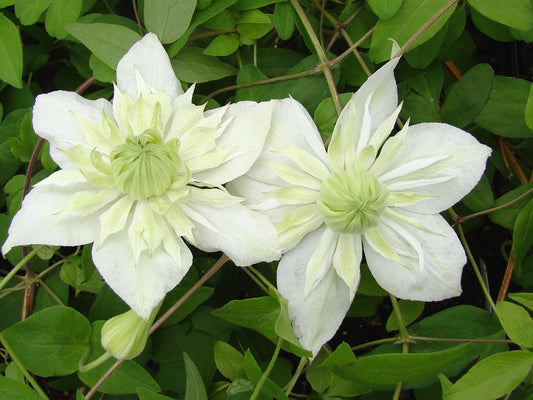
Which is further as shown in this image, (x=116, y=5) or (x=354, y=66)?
(x=116, y=5)

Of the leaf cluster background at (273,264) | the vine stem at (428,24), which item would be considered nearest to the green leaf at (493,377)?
the leaf cluster background at (273,264)

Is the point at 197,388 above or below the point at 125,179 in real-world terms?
below

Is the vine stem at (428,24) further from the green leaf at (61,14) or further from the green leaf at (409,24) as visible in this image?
the green leaf at (61,14)

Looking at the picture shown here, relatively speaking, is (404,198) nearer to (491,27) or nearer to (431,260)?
(431,260)

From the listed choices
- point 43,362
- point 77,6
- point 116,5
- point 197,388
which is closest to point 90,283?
point 43,362

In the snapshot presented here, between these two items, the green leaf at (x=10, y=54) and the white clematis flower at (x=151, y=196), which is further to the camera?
the green leaf at (x=10, y=54)

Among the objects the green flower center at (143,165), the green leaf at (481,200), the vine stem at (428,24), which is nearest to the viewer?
the green flower center at (143,165)

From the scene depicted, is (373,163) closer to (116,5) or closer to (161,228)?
(161,228)
